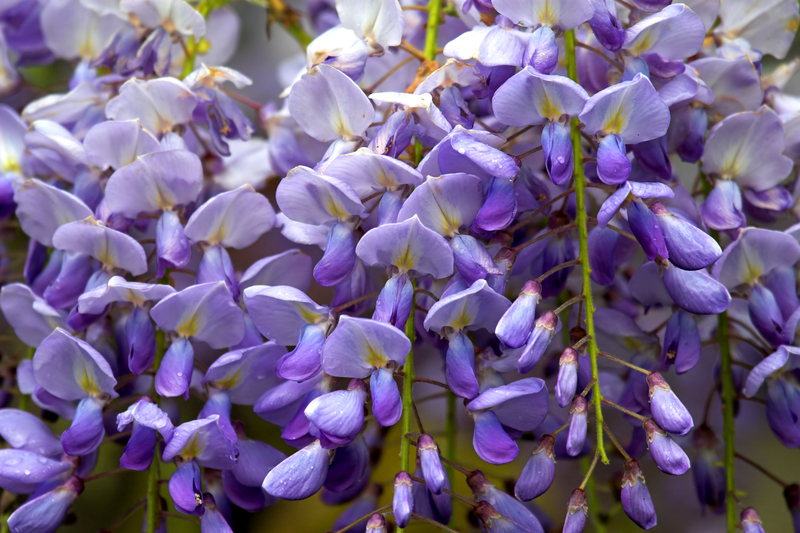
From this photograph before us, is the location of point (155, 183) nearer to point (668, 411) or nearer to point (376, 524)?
point (376, 524)

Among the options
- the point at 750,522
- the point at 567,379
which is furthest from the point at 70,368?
the point at 750,522

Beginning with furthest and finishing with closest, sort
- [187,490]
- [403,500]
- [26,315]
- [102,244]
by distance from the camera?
[26,315] → [102,244] → [187,490] → [403,500]

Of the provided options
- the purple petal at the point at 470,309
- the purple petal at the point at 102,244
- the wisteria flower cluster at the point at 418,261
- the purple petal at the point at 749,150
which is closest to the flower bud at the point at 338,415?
the wisteria flower cluster at the point at 418,261

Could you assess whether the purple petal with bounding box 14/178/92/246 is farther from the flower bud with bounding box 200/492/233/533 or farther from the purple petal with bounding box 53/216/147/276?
the flower bud with bounding box 200/492/233/533

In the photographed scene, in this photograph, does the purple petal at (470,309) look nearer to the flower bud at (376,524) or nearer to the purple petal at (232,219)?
the flower bud at (376,524)

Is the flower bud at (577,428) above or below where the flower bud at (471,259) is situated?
below

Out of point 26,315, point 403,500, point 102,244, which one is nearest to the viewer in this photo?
point 403,500
